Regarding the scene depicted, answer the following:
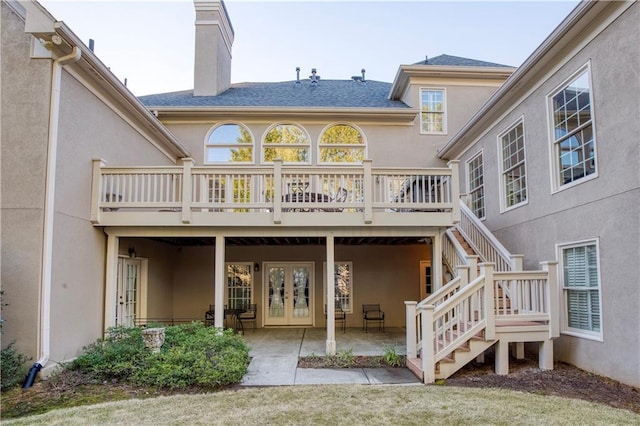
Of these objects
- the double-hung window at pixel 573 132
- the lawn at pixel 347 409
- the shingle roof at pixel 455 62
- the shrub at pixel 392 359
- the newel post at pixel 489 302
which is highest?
Answer: the shingle roof at pixel 455 62

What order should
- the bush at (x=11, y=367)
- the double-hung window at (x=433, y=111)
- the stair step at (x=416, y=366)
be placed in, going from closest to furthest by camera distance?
the bush at (x=11, y=367), the stair step at (x=416, y=366), the double-hung window at (x=433, y=111)

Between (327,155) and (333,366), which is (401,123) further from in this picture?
(333,366)

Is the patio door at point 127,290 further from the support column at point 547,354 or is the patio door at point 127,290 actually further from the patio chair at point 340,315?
the support column at point 547,354

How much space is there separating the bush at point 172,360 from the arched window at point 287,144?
257 inches

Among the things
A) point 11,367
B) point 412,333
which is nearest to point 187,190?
point 11,367

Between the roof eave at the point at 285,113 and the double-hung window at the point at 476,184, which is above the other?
the roof eave at the point at 285,113

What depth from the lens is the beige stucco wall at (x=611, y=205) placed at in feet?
16.9

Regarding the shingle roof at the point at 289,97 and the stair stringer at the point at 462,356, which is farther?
Answer: the shingle roof at the point at 289,97

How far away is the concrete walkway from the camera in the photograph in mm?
6094

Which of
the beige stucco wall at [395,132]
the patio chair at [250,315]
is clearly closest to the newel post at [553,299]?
the beige stucco wall at [395,132]

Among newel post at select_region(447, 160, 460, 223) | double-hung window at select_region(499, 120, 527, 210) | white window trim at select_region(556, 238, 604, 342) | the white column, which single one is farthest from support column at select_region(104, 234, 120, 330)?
double-hung window at select_region(499, 120, 527, 210)

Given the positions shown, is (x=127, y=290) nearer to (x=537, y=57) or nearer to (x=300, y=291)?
(x=300, y=291)

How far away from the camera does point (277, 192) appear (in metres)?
7.60

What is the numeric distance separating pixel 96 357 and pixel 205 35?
10958 millimetres
